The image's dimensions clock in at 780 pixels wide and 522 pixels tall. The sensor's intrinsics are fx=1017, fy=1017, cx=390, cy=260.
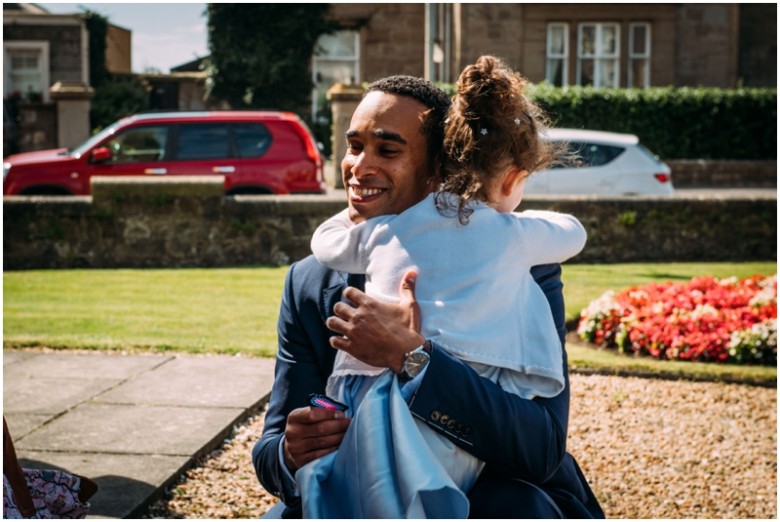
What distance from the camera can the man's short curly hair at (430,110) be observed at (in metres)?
2.41

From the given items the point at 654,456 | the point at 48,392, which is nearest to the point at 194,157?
the point at 48,392

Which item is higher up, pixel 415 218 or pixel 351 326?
pixel 415 218

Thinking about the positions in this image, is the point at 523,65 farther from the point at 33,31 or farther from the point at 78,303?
the point at 78,303

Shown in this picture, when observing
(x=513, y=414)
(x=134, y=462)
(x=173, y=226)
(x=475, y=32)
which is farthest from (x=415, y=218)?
(x=475, y=32)

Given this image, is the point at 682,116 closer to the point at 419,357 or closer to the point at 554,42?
the point at 554,42

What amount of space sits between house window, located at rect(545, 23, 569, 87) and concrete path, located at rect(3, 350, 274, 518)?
2351 cm

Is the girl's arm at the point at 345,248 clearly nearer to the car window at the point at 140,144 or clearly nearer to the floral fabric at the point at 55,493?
the floral fabric at the point at 55,493

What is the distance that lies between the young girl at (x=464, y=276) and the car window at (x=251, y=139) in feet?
43.4

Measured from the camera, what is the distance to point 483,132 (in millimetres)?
2236

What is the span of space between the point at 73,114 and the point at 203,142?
425 inches

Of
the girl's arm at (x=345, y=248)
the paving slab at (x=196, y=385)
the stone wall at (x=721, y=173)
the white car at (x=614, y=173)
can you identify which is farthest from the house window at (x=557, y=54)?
the girl's arm at (x=345, y=248)

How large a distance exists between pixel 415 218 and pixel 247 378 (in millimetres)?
4478

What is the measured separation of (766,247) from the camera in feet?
40.7

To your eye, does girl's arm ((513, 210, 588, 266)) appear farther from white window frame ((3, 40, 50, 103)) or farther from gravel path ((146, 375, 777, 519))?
white window frame ((3, 40, 50, 103))
